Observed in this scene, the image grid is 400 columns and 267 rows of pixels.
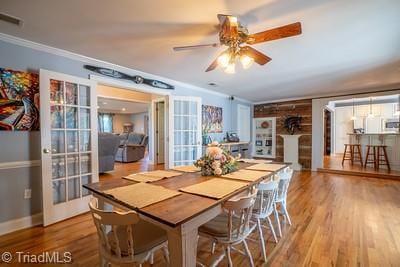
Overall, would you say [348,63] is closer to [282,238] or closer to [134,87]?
[282,238]

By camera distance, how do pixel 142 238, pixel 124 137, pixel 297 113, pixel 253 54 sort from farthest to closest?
pixel 124 137, pixel 297 113, pixel 253 54, pixel 142 238

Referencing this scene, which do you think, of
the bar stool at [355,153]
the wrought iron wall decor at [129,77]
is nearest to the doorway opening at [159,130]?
the wrought iron wall decor at [129,77]

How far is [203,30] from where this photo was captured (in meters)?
2.16

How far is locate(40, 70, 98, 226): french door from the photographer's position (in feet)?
8.34

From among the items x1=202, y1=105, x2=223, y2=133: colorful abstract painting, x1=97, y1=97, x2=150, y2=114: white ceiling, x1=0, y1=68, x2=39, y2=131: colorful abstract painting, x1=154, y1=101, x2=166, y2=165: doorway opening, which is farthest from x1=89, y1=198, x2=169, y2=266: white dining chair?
x1=97, y1=97, x2=150, y2=114: white ceiling

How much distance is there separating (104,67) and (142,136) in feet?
15.7

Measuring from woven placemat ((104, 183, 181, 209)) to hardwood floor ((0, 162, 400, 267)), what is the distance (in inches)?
31.6

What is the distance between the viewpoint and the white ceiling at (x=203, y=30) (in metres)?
1.77

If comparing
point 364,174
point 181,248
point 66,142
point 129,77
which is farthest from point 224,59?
point 364,174

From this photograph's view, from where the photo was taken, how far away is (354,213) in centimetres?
294

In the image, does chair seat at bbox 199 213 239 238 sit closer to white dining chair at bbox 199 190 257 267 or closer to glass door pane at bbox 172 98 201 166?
white dining chair at bbox 199 190 257 267

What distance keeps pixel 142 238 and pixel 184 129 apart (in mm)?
3289

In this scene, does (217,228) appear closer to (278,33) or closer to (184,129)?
(278,33)

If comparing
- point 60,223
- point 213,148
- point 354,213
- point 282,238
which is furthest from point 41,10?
point 354,213
